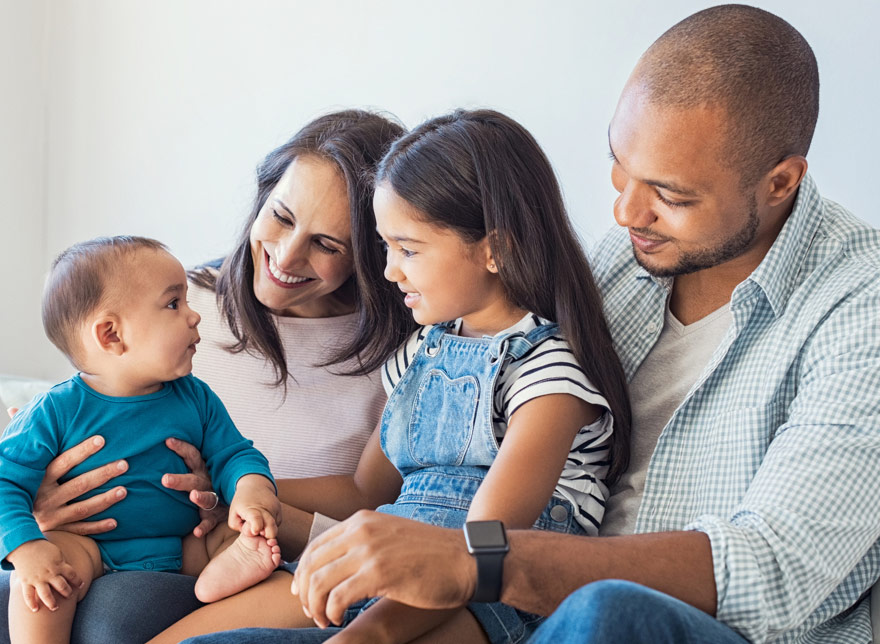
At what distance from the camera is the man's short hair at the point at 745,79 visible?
1490mm

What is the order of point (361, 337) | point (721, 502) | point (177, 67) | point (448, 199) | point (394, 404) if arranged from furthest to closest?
point (177, 67), point (361, 337), point (394, 404), point (448, 199), point (721, 502)

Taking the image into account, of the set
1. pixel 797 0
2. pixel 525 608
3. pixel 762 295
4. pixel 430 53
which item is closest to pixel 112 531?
pixel 525 608

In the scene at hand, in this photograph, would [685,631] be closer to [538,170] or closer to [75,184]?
[538,170]

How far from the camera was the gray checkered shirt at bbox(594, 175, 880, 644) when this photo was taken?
1.23m

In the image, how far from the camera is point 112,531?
5.08 feet

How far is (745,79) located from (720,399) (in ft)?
1.60

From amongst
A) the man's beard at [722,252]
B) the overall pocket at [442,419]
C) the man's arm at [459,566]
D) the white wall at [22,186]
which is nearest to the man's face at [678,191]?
the man's beard at [722,252]

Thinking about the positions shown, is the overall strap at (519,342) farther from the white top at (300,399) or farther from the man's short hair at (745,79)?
the white top at (300,399)

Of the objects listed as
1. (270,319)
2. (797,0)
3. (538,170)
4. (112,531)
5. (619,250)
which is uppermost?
(797,0)

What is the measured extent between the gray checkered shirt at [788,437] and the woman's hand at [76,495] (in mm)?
826

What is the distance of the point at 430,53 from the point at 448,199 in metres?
0.93

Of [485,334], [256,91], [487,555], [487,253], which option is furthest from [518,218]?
[256,91]

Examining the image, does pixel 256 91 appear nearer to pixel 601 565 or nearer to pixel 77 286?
pixel 77 286

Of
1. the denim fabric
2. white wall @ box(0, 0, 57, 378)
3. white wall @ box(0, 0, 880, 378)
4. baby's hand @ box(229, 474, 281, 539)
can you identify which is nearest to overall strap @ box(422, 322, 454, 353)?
the denim fabric
